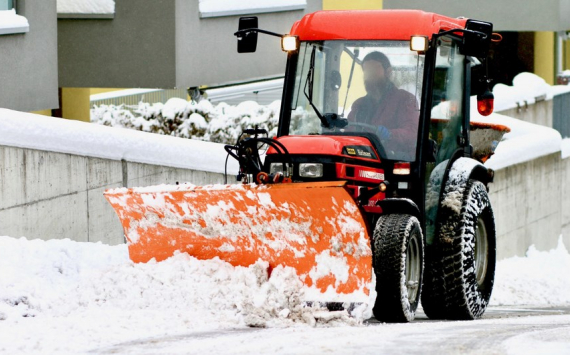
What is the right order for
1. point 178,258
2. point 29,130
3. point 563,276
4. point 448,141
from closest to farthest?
1. point 178,258
2. point 448,141
3. point 29,130
4. point 563,276

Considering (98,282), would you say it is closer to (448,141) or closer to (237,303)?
(237,303)

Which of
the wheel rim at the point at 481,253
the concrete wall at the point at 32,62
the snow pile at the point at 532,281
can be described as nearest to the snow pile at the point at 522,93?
the snow pile at the point at 532,281

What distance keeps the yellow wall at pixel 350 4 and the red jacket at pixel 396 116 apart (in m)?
13.2

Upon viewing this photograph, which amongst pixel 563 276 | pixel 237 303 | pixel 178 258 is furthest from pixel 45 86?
pixel 563 276

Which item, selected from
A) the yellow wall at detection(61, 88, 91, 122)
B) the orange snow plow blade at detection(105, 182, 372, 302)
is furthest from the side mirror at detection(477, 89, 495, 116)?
the yellow wall at detection(61, 88, 91, 122)

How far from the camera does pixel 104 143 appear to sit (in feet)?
33.2

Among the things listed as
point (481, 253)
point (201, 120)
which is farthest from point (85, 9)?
point (481, 253)

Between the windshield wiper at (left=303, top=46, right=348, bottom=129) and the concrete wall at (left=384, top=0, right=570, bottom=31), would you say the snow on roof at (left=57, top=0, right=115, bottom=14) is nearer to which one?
the windshield wiper at (left=303, top=46, right=348, bottom=129)

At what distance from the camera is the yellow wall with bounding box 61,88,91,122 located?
54.2 ft

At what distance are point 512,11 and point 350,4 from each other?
14.6ft

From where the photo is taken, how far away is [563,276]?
14367mm

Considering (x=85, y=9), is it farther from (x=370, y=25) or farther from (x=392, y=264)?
(x=392, y=264)

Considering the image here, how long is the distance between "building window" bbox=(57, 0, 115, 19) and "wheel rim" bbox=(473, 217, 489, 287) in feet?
24.0

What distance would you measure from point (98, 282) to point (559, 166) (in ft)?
36.9
